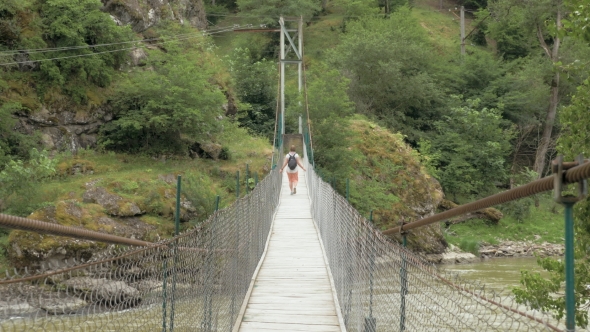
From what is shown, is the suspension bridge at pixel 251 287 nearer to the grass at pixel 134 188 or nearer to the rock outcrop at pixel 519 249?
the grass at pixel 134 188

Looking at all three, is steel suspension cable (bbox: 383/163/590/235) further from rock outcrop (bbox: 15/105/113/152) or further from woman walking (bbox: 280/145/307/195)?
rock outcrop (bbox: 15/105/113/152)

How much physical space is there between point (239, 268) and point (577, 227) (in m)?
3.56

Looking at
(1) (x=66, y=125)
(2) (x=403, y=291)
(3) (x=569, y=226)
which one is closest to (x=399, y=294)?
(2) (x=403, y=291)

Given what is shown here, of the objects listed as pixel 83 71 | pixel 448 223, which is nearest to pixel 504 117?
pixel 448 223

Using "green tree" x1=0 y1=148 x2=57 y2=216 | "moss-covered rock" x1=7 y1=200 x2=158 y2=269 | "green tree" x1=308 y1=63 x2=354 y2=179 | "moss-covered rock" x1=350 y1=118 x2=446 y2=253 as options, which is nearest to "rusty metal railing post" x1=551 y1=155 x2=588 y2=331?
"moss-covered rock" x1=7 y1=200 x2=158 y2=269

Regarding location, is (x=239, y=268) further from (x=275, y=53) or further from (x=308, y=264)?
(x=275, y=53)

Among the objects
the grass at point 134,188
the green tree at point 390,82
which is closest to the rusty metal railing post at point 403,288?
the grass at point 134,188

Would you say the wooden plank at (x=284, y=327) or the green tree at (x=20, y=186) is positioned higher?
the green tree at (x=20, y=186)

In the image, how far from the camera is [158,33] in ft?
82.9

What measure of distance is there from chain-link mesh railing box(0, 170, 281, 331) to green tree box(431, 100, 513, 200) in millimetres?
23870

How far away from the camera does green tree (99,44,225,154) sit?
19.8 meters

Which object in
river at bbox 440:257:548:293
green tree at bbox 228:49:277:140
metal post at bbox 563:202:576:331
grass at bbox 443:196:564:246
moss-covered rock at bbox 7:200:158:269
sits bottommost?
river at bbox 440:257:548:293

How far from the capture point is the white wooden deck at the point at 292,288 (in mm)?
6375

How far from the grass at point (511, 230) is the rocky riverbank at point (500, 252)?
0.50 m
